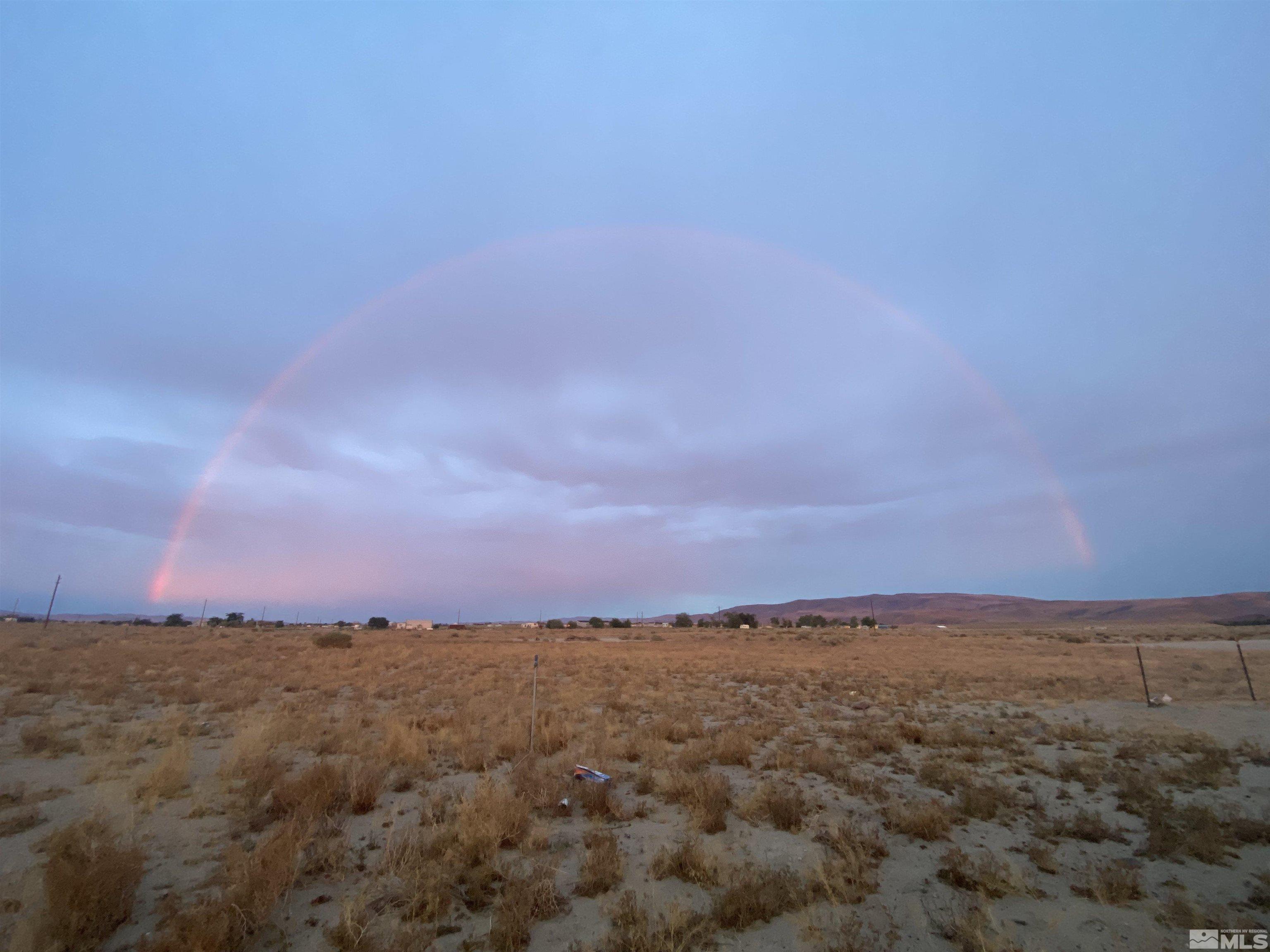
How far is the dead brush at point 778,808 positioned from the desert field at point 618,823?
0.05 meters

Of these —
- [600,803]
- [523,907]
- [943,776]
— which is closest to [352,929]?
[523,907]

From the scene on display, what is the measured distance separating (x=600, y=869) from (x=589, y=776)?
3.41 m

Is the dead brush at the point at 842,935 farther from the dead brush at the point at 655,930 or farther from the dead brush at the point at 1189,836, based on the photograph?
the dead brush at the point at 1189,836

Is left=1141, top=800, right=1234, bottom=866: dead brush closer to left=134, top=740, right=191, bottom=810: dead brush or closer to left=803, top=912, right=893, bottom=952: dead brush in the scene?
left=803, top=912, right=893, bottom=952: dead brush

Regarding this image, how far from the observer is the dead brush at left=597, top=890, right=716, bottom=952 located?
5.01 metres

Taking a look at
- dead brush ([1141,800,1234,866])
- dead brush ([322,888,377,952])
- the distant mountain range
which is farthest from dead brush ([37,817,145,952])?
the distant mountain range

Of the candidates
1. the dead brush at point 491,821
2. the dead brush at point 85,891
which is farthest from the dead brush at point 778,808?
the dead brush at point 85,891

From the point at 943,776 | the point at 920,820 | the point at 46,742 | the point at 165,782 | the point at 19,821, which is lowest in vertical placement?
the point at 943,776

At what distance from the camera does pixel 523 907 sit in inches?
215

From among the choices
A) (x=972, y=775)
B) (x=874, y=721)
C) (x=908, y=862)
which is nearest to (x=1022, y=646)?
(x=874, y=721)

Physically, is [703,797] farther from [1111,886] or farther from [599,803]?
[1111,886]

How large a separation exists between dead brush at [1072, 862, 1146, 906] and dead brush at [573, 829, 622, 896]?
4.82 m

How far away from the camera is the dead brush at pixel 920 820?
749cm

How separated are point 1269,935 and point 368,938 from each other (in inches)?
315
